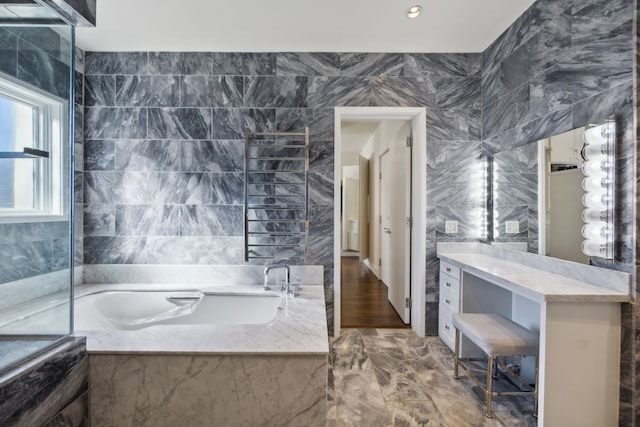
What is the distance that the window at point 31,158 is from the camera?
4.24ft

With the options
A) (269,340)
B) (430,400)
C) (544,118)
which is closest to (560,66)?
(544,118)

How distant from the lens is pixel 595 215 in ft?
5.30

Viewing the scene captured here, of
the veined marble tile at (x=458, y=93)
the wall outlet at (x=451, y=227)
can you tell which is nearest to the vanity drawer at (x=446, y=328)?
the wall outlet at (x=451, y=227)

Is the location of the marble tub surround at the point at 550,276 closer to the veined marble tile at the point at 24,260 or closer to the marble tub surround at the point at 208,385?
the marble tub surround at the point at 208,385

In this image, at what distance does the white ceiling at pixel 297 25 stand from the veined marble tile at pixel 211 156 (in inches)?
32.5

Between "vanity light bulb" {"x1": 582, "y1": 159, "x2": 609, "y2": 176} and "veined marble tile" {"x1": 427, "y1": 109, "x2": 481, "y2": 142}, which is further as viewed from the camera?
"veined marble tile" {"x1": 427, "y1": 109, "x2": 481, "y2": 142}

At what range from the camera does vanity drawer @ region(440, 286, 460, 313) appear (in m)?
2.37

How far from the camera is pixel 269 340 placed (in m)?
1.51

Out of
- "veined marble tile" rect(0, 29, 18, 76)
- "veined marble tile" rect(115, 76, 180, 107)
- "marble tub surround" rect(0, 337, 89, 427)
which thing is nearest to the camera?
"marble tub surround" rect(0, 337, 89, 427)

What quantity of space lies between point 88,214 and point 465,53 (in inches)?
144

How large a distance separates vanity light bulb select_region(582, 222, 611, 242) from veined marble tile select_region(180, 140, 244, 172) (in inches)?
95.5

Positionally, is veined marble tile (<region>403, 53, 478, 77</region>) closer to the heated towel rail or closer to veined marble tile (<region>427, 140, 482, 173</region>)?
veined marble tile (<region>427, 140, 482, 173</region>)

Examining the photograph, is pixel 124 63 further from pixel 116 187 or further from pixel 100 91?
pixel 116 187

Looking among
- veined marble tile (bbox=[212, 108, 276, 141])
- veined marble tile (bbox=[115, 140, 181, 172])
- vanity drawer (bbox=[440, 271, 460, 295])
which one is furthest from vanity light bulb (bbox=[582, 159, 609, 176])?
veined marble tile (bbox=[115, 140, 181, 172])
